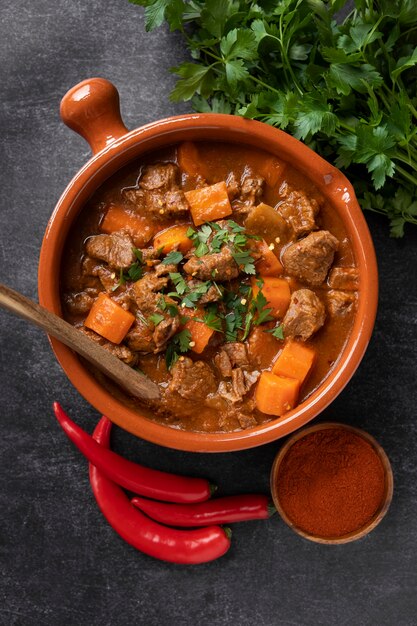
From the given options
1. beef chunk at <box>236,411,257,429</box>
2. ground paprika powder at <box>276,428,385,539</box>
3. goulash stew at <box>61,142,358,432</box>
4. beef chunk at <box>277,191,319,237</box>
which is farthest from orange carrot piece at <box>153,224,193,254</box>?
ground paprika powder at <box>276,428,385,539</box>

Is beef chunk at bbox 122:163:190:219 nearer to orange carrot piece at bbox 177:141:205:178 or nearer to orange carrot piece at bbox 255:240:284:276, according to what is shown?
orange carrot piece at bbox 177:141:205:178

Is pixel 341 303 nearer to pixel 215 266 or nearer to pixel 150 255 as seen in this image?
pixel 215 266

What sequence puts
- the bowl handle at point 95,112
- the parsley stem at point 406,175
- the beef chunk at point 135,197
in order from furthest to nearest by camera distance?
the parsley stem at point 406,175, the beef chunk at point 135,197, the bowl handle at point 95,112

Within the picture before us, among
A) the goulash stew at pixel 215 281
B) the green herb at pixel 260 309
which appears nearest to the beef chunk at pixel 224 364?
the goulash stew at pixel 215 281

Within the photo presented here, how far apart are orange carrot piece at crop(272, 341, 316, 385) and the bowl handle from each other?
1322 millimetres

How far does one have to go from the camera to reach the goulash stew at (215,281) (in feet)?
11.3

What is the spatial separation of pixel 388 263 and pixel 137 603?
2486mm

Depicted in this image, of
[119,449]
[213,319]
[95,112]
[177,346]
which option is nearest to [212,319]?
[213,319]

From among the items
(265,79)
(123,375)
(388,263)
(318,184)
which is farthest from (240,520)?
(265,79)

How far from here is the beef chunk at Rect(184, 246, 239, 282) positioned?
11.1ft

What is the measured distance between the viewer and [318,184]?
11.5 feet

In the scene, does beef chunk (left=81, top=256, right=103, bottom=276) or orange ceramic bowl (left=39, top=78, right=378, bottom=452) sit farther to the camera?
beef chunk (left=81, top=256, right=103, bottom=276)

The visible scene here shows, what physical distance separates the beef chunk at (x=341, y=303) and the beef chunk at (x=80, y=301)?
46.5 inches

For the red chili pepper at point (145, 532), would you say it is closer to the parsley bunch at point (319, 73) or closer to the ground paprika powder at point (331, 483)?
the ground paprika powder at point (331, 483)
